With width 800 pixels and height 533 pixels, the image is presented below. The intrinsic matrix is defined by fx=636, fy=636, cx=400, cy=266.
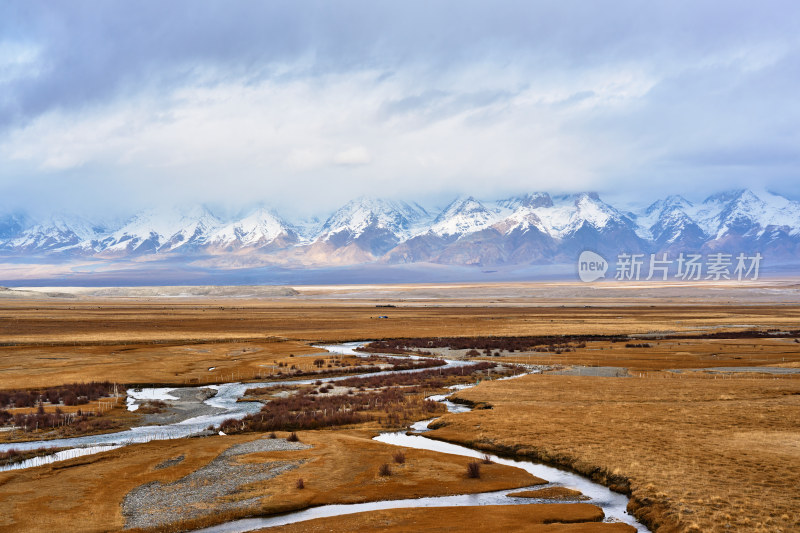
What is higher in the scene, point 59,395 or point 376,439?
point 376,439

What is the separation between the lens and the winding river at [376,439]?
19.7 meters

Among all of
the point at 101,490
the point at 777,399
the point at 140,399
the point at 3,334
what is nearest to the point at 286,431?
the point at 101,490

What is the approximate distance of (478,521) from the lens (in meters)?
18.3

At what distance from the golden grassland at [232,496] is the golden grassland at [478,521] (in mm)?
1868

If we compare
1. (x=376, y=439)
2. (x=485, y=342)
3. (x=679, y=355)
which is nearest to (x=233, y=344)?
(x=485, y=342)

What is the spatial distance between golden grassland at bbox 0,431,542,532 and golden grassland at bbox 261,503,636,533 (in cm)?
187

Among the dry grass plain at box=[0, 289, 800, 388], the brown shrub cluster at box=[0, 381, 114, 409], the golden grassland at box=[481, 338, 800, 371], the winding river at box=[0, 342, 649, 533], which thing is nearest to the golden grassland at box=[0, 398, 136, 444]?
the winding river at box=[0, 342, 649, 533]

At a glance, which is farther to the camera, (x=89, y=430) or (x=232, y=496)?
(x=89, y=430)

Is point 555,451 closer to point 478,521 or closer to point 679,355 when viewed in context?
point 478,521

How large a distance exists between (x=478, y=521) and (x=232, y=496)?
816 cm

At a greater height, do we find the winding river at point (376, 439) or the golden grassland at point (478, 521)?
the golden grassland at point (478, 521)

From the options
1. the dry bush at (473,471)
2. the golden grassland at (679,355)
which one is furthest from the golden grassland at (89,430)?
the golden grassland at (679,355)

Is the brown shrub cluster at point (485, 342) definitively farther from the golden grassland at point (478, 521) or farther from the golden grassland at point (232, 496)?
the golden grassland at point (478, 521)

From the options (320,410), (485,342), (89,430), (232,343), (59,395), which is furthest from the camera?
(232,343)
